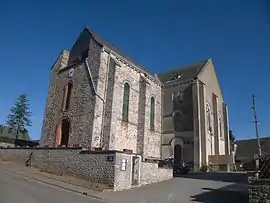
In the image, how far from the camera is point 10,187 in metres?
13.4

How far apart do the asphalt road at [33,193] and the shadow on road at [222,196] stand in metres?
5.44

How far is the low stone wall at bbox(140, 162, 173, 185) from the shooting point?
60.0 feet

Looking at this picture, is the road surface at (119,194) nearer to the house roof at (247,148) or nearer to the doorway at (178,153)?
the doorway at (178,153)

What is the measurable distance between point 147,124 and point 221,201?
53.5ft

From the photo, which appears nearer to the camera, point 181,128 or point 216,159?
point 216,159

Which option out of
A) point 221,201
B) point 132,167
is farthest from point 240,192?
point 132,167

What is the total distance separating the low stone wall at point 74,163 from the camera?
16.1m

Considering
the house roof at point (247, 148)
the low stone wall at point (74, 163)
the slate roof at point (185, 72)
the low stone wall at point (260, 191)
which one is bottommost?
the low stone wall at point (260, 191)

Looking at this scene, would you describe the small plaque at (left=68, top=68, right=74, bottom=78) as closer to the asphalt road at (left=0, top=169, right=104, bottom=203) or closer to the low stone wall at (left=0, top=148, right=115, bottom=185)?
the low stone wall at (left=0, top=148, right=115, bottom=185)

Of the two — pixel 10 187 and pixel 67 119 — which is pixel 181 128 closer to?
pixel 67 119

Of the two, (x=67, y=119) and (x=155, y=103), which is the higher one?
(x=155, y=103)

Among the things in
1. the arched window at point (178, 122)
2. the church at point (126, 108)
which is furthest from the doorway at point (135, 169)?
the arched window at point (178, 122)

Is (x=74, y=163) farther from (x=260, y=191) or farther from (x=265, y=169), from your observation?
(x=265, y=169)

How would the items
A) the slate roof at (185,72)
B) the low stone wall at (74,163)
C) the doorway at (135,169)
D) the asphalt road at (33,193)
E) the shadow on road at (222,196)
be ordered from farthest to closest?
the slate roof at (185,72) < the doorway at (135,169) < the low stone wall at (74,163) < the shadow on road at (222,196) < the asphalt road at (33,193)
